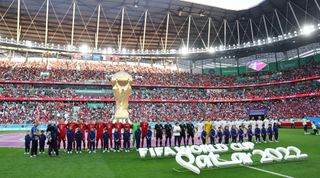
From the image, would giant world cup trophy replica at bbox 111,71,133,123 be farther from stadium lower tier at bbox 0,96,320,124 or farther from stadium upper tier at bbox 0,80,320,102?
stadium upper tier at bbox 0,80,320,102

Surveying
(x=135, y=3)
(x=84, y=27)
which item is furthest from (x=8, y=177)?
(x=84, y=27)

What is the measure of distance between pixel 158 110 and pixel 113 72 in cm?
1355

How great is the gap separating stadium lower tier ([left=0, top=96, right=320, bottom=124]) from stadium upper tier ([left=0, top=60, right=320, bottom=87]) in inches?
212

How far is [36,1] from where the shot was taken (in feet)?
151

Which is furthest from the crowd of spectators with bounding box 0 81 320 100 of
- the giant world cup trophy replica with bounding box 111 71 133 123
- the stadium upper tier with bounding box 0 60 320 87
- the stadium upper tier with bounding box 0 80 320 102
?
the giant world cup trophy replica with bounding box 111 71 133 123

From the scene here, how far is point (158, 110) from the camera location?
4884 centimetres

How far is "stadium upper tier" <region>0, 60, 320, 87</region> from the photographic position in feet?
158

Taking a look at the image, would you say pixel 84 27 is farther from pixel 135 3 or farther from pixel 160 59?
pixel 160 59

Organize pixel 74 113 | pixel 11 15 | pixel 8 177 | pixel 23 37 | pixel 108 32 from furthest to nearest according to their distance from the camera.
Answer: pixel 108 32 < pixel 23 37 < pixel 11 15 < pixel 74 113 < pixel 8 177

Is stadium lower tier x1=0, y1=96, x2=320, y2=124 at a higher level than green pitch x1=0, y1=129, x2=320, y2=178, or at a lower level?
higher

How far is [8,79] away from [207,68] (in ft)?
143

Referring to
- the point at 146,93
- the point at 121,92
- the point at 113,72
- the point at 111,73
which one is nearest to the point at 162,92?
the point at 146,93

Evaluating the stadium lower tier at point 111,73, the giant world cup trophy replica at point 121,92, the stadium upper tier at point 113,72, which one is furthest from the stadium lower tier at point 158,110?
the giant world cup trophy replica at point 121,92

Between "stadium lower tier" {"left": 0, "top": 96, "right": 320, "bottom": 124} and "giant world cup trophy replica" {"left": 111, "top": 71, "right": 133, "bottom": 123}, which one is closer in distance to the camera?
"giant world cup trophy replica" {"left": 111, "top": 71, "right": 133, "bottom": 123}
